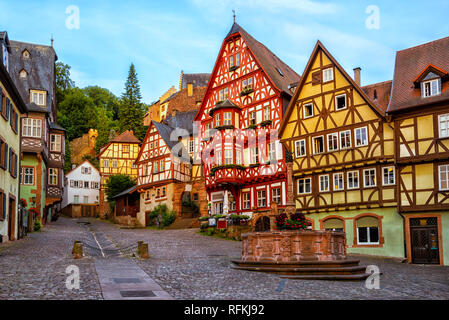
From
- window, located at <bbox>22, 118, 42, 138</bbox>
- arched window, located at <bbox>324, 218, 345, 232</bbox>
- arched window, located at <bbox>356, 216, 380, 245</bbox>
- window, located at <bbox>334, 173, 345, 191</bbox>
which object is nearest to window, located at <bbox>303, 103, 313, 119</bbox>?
window, located at <bbox>334, 173, 345, 191</bbox>

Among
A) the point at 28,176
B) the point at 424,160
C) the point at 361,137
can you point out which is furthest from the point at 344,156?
the point at 28,176

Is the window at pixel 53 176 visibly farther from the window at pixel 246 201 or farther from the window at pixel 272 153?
the window at pixel 272 153

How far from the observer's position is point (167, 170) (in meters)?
48.2

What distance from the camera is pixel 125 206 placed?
55531mm

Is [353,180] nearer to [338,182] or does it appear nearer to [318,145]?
[338,182]

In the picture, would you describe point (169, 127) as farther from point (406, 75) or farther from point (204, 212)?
point (406, 75)

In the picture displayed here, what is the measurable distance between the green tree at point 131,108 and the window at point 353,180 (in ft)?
177

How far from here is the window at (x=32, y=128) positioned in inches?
1476

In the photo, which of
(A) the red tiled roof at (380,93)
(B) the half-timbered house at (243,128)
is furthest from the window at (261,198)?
(A) the red tiled roof at (380,93)

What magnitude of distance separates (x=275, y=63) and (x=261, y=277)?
30201mm

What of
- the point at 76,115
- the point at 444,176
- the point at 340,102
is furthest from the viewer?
the point at 76,115

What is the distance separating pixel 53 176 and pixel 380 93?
2875 cm

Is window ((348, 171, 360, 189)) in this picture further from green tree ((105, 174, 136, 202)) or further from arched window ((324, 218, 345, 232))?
green tree ((105, 174, 136, 202))

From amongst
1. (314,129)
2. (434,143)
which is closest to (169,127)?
(314,129)
